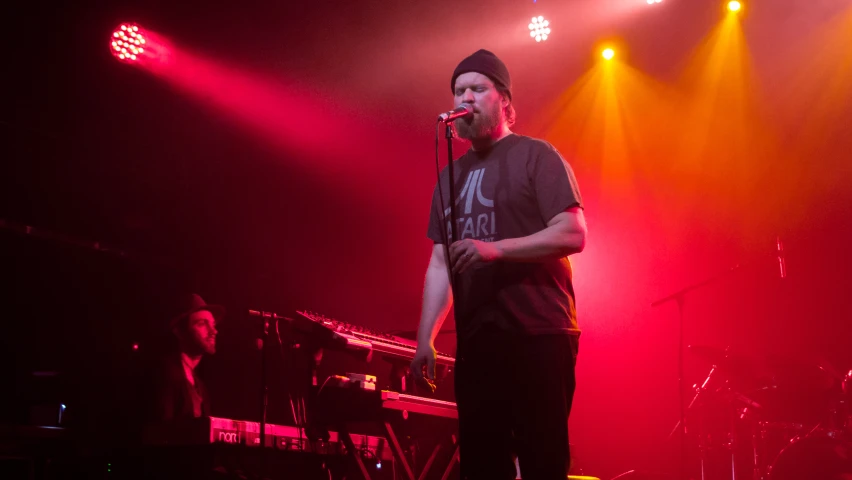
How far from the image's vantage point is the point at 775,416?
6.54 m

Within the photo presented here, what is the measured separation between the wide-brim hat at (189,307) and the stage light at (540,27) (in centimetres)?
390

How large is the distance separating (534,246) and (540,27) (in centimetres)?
526

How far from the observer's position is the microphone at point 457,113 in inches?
101

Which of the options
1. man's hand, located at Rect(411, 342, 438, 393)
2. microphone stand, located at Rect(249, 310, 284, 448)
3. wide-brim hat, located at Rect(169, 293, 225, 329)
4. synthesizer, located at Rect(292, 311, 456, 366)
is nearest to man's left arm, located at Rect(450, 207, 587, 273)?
man's hand, located at Rect(411, 342, 438, 393)

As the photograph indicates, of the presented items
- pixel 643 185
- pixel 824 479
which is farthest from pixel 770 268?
pixel 824 479

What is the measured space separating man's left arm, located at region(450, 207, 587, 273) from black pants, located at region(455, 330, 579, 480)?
26cm

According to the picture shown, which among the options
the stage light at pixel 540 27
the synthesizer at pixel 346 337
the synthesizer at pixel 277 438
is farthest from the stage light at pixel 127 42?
the stage light at pixel 540 27

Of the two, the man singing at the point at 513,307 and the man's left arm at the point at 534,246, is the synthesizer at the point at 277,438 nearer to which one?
the man singing at the point at 513,307

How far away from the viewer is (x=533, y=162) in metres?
2.58

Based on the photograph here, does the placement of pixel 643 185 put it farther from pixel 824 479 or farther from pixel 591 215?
pixel 824 479

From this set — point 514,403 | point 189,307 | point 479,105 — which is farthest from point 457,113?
point 189,307

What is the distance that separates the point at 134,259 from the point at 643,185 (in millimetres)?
5121

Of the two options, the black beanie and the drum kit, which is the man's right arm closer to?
the black beanie

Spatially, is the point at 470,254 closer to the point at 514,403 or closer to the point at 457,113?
the point at 514,403
